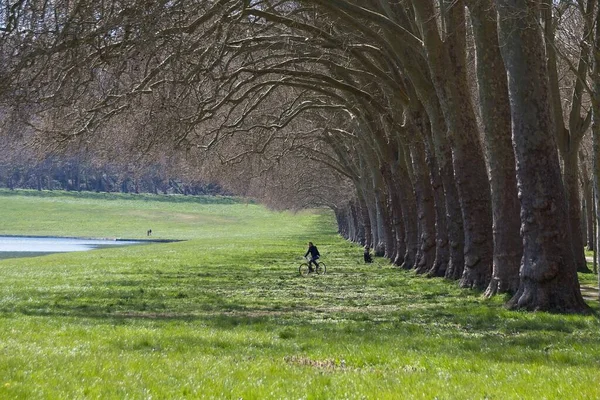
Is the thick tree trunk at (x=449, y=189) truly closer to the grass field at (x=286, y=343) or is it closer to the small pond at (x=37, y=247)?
the grass field at (x=286, y=343)

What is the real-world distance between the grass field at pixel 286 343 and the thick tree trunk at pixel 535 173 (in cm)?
108

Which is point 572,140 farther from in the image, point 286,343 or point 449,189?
point 286,343

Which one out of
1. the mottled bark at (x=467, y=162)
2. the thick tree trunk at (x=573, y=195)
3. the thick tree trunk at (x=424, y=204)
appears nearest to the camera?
the mottled bark at (x=467, y=162)

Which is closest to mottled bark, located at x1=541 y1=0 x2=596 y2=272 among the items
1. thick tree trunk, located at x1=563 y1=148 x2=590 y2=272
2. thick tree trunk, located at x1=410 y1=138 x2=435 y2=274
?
thick tree trunk, located at x1=563 y1=148 x2=590 y2=272

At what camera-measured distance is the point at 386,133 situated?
35.3 m

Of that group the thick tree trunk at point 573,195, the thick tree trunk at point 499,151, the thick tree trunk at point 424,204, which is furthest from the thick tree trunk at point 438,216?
the thick tree trunk at point 499,151


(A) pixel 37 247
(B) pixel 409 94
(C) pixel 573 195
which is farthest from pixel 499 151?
(A) pixel 37 247

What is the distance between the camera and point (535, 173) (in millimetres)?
16844

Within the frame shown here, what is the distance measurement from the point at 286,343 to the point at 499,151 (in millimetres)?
9215

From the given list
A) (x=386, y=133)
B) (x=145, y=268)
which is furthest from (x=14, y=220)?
Result: (x=386, y=133)

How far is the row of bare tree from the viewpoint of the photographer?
16484 millimetres

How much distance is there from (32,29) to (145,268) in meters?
24.8

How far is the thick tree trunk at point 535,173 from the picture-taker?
1656cm

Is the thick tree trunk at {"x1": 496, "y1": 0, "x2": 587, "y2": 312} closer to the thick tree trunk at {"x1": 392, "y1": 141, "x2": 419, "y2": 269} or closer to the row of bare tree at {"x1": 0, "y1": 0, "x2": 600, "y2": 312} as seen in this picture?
the row of bare tree at {"x1": 0, "y1": 0, "x2": 600, "y2": 312}
